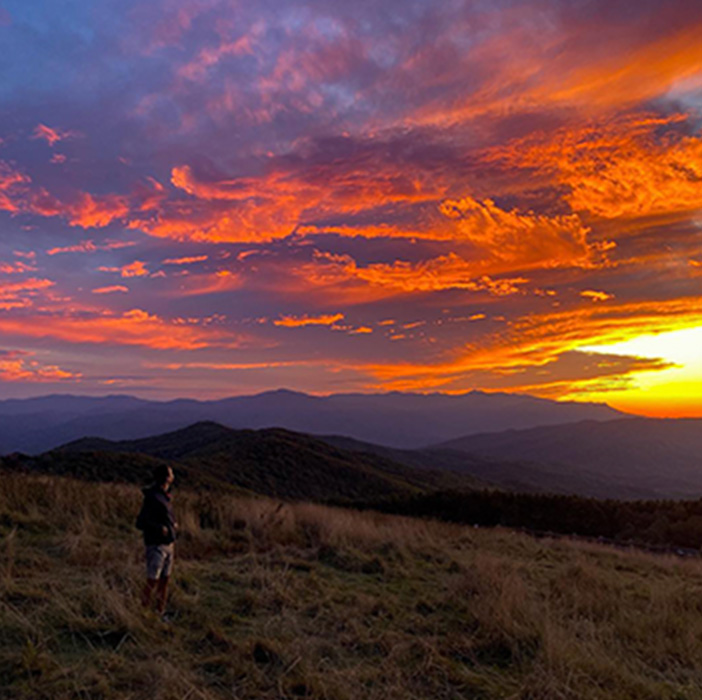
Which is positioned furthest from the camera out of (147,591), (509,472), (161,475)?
(509,472)

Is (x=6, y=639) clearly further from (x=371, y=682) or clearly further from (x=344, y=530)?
(x=344, y=530)

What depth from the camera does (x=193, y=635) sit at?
5.78m

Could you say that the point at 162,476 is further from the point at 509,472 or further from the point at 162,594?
the point at 509,472

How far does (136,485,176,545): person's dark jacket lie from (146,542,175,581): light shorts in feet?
0.22

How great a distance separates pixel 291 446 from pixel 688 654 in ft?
222

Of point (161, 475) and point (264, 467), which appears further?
point (264, 467)

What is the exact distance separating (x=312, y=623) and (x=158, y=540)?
7.40 ft

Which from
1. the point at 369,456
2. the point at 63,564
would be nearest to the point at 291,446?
the point at 369,456

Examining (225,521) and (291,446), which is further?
(291,446)

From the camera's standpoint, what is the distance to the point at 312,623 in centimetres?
650

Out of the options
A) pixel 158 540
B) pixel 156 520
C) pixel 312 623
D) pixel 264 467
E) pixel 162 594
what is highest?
pixel 156 520

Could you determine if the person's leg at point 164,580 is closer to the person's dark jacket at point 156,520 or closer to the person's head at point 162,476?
the person's dark jacket at point 156,520

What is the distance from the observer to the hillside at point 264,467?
37750mm

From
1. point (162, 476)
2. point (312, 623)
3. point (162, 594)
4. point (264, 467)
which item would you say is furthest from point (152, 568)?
point (264, 467)
